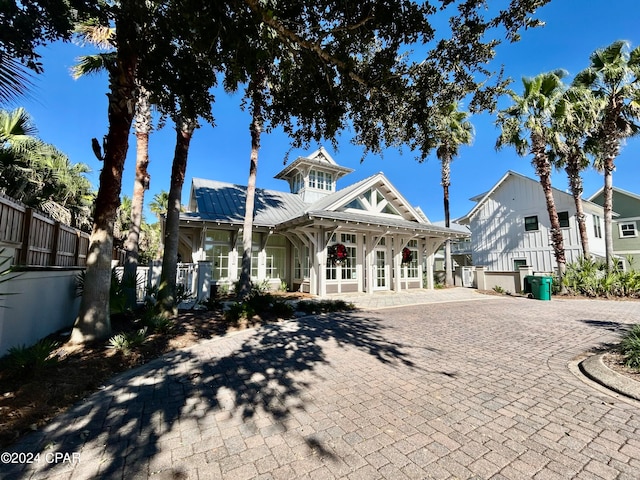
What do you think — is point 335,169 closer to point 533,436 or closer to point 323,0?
point 323,0

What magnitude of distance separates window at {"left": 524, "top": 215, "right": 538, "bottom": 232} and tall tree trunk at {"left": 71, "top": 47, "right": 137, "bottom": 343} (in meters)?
23.7

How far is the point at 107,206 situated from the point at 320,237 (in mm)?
8650

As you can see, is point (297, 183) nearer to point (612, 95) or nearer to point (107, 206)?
point (107, 206)

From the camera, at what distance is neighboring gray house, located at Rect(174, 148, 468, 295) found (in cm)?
1296

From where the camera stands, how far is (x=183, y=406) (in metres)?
3.17

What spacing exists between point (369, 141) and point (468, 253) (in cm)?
2452

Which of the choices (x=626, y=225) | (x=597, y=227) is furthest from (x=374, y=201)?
(x=626, y=225)

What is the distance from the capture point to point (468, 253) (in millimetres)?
27000

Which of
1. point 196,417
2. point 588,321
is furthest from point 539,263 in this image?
point 196,417

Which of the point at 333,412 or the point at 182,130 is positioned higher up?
the point at 182,130

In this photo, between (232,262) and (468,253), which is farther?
(468,253)

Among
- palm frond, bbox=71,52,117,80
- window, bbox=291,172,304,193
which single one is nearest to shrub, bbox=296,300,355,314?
palm frond, bbox=71,52,117,80

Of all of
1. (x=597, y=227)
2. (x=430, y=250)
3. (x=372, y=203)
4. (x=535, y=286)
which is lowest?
(x=535, y=286)

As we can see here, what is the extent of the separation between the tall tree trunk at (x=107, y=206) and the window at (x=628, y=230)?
31588 mm
